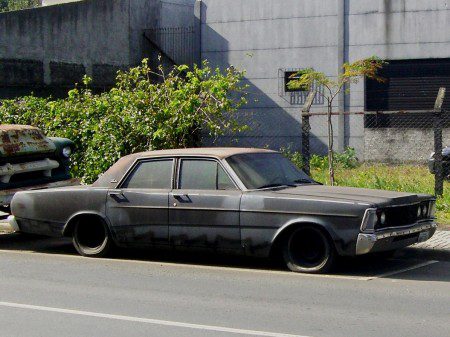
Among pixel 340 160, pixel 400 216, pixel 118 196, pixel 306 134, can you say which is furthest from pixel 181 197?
pixel 340 160

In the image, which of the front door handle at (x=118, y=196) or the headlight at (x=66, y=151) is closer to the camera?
the front door handle at (x=118, y=196)

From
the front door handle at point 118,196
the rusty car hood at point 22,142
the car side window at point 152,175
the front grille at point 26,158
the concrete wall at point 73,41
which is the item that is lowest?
the front door handle at point 118,196

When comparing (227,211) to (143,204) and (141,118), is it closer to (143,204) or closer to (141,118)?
(143,204)

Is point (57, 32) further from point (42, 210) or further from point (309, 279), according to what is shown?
point (309, 279)

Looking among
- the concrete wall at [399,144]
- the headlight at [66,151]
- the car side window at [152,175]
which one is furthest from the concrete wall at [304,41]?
the car side window at [152,175]

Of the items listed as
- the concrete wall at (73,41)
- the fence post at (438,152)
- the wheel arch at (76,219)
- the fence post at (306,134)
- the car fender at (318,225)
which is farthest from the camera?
the concrete wall at (73,41)

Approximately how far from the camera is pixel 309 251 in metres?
10.2

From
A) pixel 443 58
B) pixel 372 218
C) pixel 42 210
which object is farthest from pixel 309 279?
pixel 443 58

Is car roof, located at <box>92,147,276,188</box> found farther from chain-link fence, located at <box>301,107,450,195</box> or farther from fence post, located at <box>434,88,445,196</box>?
chain-link fence, located at <box>301,107,450,195</box>

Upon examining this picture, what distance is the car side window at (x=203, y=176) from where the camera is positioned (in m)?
10.6

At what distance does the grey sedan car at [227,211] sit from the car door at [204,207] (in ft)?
0.04

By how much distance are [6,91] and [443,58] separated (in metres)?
12.2

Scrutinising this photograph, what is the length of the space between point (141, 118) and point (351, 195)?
6.09 meters

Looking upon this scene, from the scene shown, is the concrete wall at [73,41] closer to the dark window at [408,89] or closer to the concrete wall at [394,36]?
the concrete wall at [394,36]
